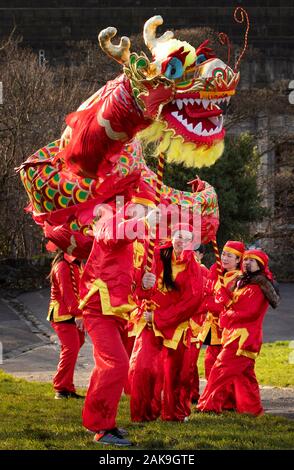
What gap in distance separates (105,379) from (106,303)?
552 millimetres

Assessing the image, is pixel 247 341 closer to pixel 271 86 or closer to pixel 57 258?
pixel 57 258

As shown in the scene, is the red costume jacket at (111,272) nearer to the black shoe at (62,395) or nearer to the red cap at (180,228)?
the red cap at (180,228)

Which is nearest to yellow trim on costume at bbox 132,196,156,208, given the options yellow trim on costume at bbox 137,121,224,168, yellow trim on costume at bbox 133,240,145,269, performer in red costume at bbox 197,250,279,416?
yellow trim on costume at bbox 133,240,145,269

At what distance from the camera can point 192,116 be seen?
8.84 metres

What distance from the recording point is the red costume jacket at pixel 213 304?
10406 millimetres

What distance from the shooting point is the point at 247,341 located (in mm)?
9945

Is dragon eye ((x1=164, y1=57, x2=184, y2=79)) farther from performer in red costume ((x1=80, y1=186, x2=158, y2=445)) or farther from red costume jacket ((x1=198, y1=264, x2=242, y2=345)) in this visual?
red costume jacket ((x1=198, y1=264, x2=242, y2=345))

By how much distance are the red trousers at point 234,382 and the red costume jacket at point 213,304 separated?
0.47 meters

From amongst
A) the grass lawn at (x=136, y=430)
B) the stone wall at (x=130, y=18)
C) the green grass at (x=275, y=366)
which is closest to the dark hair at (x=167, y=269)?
the grass lawn at (x=136, y=430)

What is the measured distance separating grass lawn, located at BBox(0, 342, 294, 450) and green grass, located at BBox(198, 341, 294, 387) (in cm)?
236

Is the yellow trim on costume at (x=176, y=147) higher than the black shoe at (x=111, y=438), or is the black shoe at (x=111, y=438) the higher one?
the yellow trim on costume at (x=176, y=147)

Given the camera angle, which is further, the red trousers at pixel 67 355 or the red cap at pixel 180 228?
the red trousers at pixel 67 355

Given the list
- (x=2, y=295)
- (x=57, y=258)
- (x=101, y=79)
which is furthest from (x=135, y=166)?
(x=101, y=79)

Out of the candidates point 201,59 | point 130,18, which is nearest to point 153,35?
point 201,59
